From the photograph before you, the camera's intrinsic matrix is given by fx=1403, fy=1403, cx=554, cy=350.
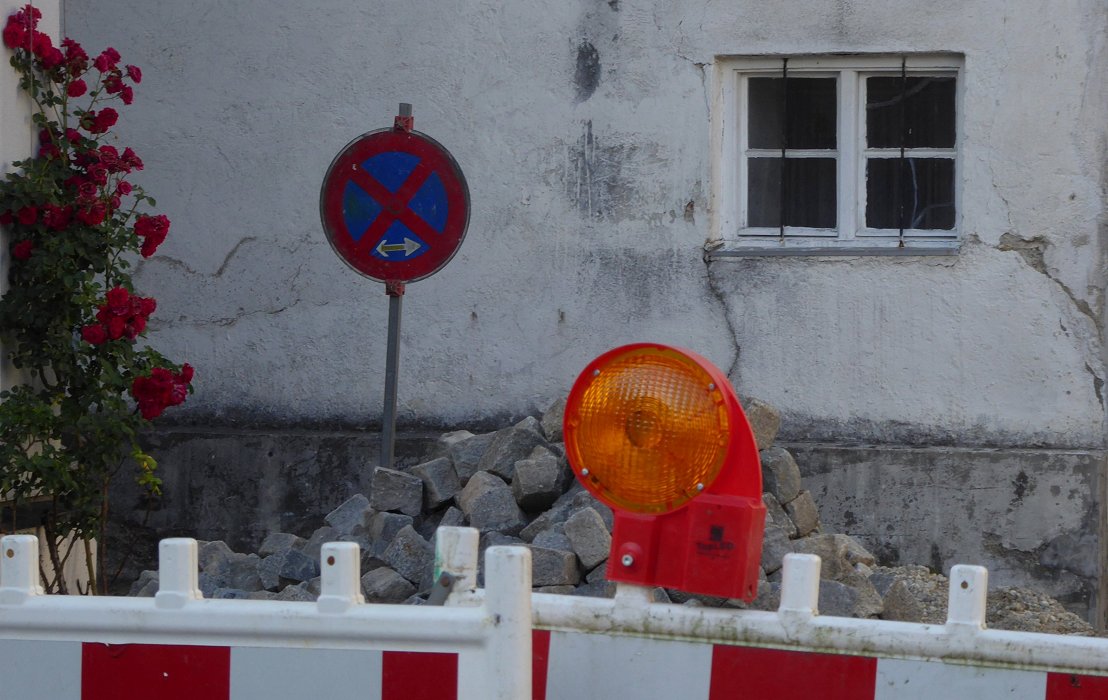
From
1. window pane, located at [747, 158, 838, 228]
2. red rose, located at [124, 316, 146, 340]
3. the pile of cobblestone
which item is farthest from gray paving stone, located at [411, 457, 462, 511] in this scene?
window pane, located at [747, 158, 838, 228]

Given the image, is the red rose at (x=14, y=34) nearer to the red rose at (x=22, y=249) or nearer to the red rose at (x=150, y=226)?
the red rose at (x=22, y=249)

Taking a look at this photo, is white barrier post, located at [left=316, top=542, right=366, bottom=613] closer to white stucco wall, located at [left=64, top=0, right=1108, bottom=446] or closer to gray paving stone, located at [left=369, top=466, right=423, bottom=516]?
gray paving stone, located at [left=369, top=466, right=423, bottom=516]

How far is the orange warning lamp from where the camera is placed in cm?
210

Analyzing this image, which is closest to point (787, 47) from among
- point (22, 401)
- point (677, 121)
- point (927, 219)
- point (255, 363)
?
point (677, 121)

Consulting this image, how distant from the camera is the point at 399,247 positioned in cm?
528

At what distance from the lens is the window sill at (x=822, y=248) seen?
666 centimetres

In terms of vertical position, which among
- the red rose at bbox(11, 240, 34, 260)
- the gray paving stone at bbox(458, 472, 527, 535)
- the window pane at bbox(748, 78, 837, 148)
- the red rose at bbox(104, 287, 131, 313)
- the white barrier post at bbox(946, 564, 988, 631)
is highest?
the window pane at bbox(748, 78, 837, 148)

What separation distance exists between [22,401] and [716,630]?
11.7 feet

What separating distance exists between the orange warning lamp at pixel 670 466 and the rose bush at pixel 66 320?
134 inches

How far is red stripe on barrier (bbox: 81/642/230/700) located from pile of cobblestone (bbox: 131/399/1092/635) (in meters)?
2.18

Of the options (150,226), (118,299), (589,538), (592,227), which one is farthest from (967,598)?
(592,227)

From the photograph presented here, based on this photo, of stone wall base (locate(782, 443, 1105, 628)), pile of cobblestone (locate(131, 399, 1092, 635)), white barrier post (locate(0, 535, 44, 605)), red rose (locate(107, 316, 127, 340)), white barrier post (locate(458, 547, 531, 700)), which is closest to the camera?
white barrier post (locate(458, 547, 531, 700))

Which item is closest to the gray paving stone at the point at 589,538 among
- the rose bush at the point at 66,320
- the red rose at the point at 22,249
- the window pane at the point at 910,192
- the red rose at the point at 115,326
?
the rose bush at the point at 66,320

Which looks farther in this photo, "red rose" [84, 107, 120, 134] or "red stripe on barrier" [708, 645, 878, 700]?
"red rose" [84, 107, 120, 134]
